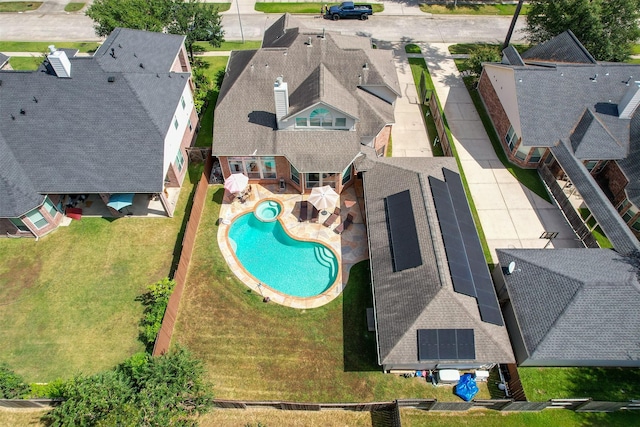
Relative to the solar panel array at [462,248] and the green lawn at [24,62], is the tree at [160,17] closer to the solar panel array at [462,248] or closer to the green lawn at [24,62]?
the green lawn at [24,62]

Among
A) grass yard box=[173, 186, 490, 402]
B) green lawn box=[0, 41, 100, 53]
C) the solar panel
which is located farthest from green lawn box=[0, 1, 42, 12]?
the solar panel

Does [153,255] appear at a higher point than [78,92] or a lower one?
lower

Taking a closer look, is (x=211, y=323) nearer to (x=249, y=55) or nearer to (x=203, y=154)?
(x=203, y=154)

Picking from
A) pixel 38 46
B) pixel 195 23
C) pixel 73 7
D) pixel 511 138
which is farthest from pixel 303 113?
pixel 73 7

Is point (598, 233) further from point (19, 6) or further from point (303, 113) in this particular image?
point (19, 6)

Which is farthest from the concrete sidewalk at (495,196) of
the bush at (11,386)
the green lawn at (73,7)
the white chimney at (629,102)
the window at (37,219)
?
the green lawn at (73,7)

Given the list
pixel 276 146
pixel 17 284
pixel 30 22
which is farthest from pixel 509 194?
pixel 30 22
